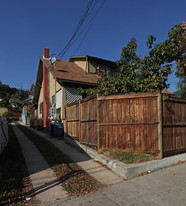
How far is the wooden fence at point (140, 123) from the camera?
17.2 feet

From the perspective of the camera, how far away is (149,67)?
22.6ft

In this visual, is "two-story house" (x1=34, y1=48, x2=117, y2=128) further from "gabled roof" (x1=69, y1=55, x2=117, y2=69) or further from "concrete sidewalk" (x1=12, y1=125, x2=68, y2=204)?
"concrete sidewalk" (x1=12, y1=125, x2=68, y2=204)

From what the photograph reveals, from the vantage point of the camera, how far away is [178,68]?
662cm

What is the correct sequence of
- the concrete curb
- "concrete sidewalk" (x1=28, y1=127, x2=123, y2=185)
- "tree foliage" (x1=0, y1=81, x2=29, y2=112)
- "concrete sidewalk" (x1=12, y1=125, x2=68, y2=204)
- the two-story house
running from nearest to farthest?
1. "concrete sidewalk" (x1=12, y1=125, x2=68, y2=204)
2. "concrete sidewalk" (x1=28, y1=127, x2=123, y2=185)
3. the concrete curb
4. the two-story house
5. "tree foliage" (x1=0, y1=81, x2=29, y2=112)

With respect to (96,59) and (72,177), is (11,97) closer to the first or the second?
Answer: (96,59)

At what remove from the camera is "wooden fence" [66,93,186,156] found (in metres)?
5.23

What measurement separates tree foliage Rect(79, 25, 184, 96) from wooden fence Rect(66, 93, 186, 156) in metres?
1.15

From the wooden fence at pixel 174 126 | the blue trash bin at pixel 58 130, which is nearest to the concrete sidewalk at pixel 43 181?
the wooden fence at pixel 174 126

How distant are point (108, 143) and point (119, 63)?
4066mm

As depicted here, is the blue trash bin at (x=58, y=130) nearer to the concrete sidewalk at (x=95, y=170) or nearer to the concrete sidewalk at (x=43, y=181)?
the concrete sidewalk at (x=95, y=170)

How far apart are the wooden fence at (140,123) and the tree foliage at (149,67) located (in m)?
1.15

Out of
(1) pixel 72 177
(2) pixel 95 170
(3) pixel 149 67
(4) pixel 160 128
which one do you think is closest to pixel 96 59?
(3) pixel 149 67

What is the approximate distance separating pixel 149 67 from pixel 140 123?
112 inches

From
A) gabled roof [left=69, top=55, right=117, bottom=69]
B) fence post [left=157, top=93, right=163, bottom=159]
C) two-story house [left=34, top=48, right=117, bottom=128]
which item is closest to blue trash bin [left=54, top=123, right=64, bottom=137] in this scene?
two-story house [left=34, top=48, right=117, bottom=128]
